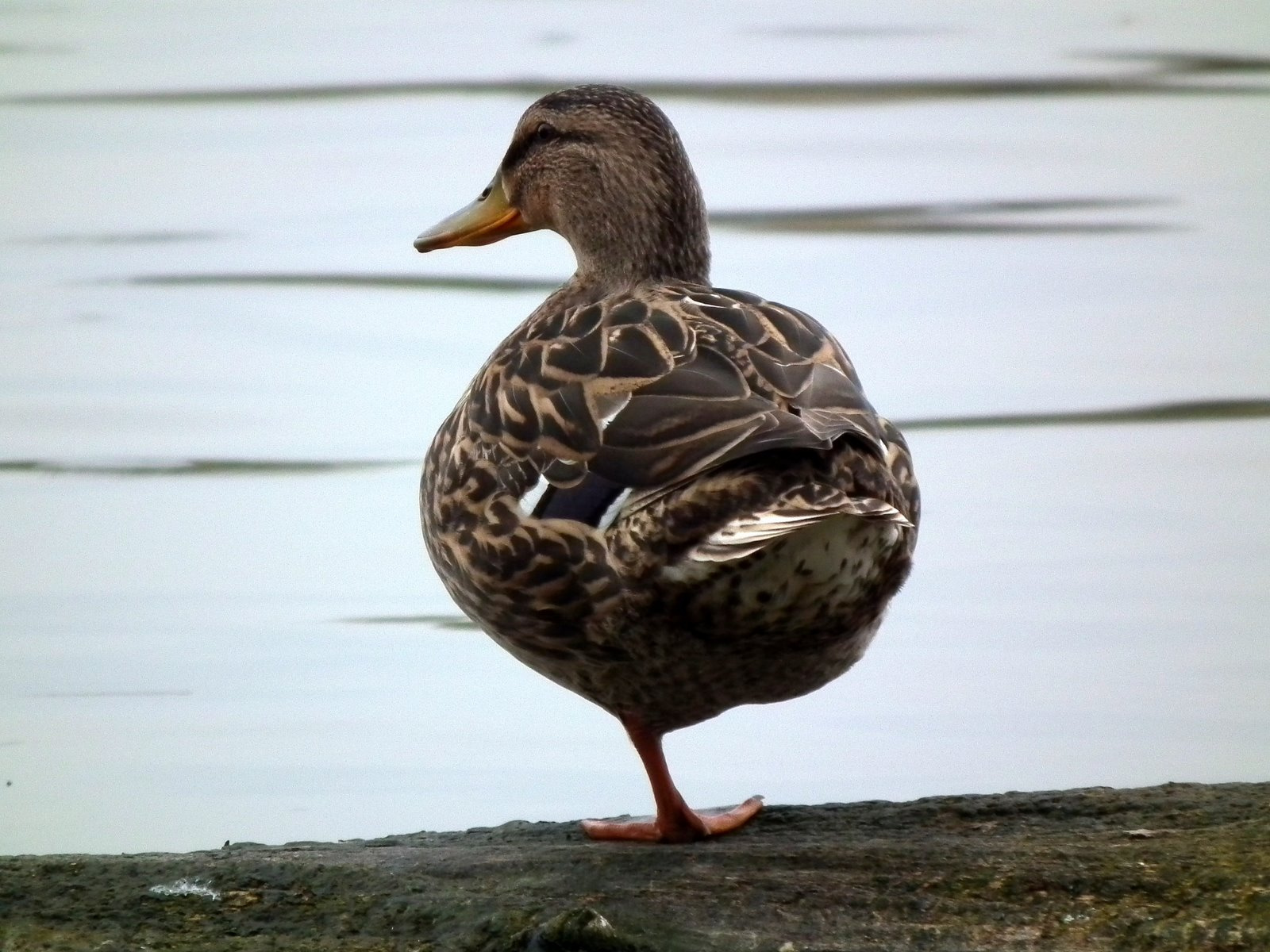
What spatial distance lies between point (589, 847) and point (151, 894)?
36.8 inches

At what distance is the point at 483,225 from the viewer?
6.18 metres

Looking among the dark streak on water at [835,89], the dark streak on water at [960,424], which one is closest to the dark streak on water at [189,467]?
the dark streak on water at [960,424]

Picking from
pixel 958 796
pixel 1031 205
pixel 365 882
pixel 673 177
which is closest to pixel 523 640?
pixel 365 882

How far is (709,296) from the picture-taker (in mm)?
4988

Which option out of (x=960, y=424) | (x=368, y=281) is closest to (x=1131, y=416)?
(x=960, y=424)

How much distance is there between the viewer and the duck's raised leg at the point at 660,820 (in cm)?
498

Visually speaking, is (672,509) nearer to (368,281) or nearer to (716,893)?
(716,893)

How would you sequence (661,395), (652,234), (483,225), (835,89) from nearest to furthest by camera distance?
1. (661,395)
2. (652,234)
3. (483,225)
4. (835,89)

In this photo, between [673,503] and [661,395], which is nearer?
[673,503]

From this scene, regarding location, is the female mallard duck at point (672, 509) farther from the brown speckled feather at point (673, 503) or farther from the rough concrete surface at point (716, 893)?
the rough concrete surface at point (716, 893)

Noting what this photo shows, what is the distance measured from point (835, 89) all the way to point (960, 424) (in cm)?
532

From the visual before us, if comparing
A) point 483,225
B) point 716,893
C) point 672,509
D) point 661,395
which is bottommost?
point 716,893

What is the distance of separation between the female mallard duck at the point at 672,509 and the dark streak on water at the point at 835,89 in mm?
8560

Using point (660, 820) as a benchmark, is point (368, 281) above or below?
above
